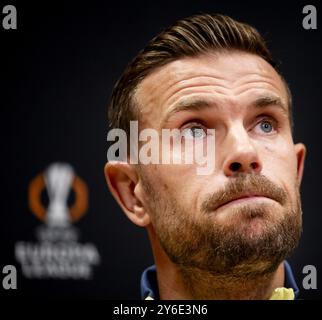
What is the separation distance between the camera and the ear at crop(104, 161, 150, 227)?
1.39 metres

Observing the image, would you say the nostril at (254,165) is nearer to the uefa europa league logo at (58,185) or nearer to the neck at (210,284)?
the neck at (210,284)

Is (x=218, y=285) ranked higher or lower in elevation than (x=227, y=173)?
lower

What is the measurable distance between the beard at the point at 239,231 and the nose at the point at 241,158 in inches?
0.8

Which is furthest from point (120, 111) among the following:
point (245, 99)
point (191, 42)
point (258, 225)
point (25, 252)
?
point (25, 252)

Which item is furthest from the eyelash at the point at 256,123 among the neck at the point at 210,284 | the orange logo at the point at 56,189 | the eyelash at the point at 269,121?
the orange logo at the point at 56,189

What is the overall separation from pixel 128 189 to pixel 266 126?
1.40 feet

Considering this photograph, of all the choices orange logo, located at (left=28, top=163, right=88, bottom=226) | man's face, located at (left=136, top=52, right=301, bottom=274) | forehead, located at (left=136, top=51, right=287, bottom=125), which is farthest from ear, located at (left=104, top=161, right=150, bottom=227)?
orange logo, located at (left=28, top=163, right=88, bottom=226)

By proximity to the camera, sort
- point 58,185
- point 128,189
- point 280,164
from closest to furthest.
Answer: point 280,164, point 128,189, point 58,185

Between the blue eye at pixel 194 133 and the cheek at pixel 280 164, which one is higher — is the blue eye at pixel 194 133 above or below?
above

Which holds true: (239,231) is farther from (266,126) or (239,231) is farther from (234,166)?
(266,126)

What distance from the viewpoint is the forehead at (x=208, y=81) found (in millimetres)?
1274

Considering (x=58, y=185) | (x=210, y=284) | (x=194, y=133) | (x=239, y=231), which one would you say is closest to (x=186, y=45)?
(x=194, y=133)

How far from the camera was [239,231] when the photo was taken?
3.73 ft

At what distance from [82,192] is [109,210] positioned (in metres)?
0.14
